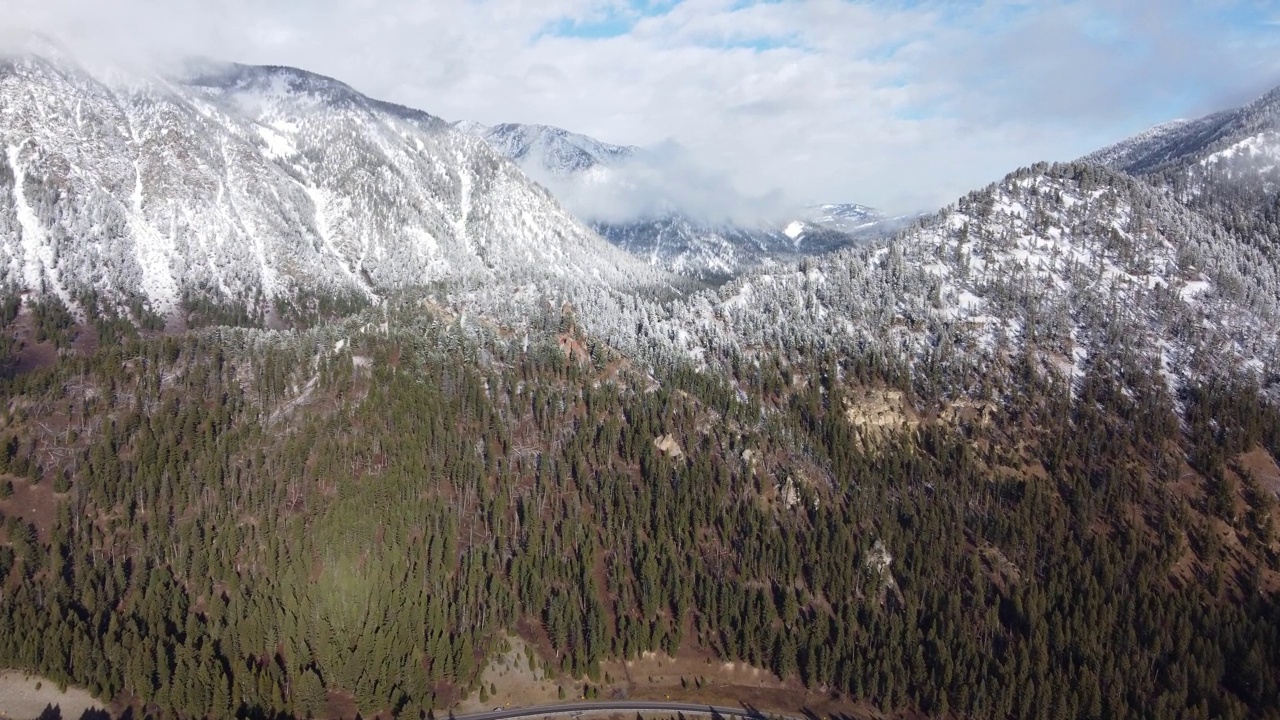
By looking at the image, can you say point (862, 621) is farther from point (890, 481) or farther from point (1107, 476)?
point (1107, 476)

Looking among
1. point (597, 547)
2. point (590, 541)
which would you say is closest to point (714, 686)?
point (597, 547)

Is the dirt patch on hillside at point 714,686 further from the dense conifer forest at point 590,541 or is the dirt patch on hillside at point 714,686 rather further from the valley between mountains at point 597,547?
the dense conifer forest at point 590,541

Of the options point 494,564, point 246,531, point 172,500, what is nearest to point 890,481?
point 494,564

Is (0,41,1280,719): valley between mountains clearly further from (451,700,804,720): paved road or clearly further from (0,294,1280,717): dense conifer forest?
(451,700,804,720): paved road

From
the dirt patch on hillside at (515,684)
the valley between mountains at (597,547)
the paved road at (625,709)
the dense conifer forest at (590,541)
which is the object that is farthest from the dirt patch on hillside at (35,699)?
the paved road at (625,709)

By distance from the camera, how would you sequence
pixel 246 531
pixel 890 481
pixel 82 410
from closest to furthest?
pixel 246 531, pixel 82 410, pixel 890 481
